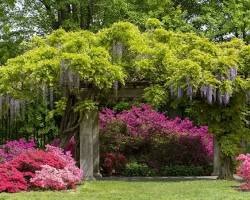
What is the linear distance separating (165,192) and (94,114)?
393 cm

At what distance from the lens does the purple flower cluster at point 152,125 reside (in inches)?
661

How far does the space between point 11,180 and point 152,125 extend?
6.51 m

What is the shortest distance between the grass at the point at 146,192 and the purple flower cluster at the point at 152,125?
4.08 m

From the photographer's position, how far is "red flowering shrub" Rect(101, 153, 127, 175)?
1571 cm

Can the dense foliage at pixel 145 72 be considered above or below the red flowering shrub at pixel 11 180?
above

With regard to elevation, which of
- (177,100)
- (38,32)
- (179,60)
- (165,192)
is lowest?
(165,192)

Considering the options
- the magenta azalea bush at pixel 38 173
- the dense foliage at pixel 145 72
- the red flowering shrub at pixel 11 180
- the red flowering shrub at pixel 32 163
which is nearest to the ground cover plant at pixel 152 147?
the dense foliage at pixel 145 72

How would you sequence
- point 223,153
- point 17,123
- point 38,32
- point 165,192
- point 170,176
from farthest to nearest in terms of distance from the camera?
1. point 38,32
2. point 17,123
3. point 170,176
4. point 223,153
5. point 165,192

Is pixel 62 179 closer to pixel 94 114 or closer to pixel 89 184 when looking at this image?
pixel 89 184

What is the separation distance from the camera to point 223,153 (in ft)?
45.7

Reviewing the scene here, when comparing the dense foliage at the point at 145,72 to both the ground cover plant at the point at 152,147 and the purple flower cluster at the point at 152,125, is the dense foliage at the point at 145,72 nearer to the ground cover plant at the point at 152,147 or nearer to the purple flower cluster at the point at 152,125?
the ground cover plant at the point at 152,147

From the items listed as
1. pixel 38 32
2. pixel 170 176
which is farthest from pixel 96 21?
pixel 170 176

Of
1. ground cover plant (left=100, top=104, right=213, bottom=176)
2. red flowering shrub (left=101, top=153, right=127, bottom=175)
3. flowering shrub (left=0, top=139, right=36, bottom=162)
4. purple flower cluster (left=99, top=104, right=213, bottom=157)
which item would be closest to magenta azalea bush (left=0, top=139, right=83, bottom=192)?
flowering shrub (left=0, top=139, right=36, bottom=162)

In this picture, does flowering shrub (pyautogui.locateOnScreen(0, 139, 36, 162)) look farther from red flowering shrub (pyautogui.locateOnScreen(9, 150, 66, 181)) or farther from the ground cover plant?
the ground cover plant
